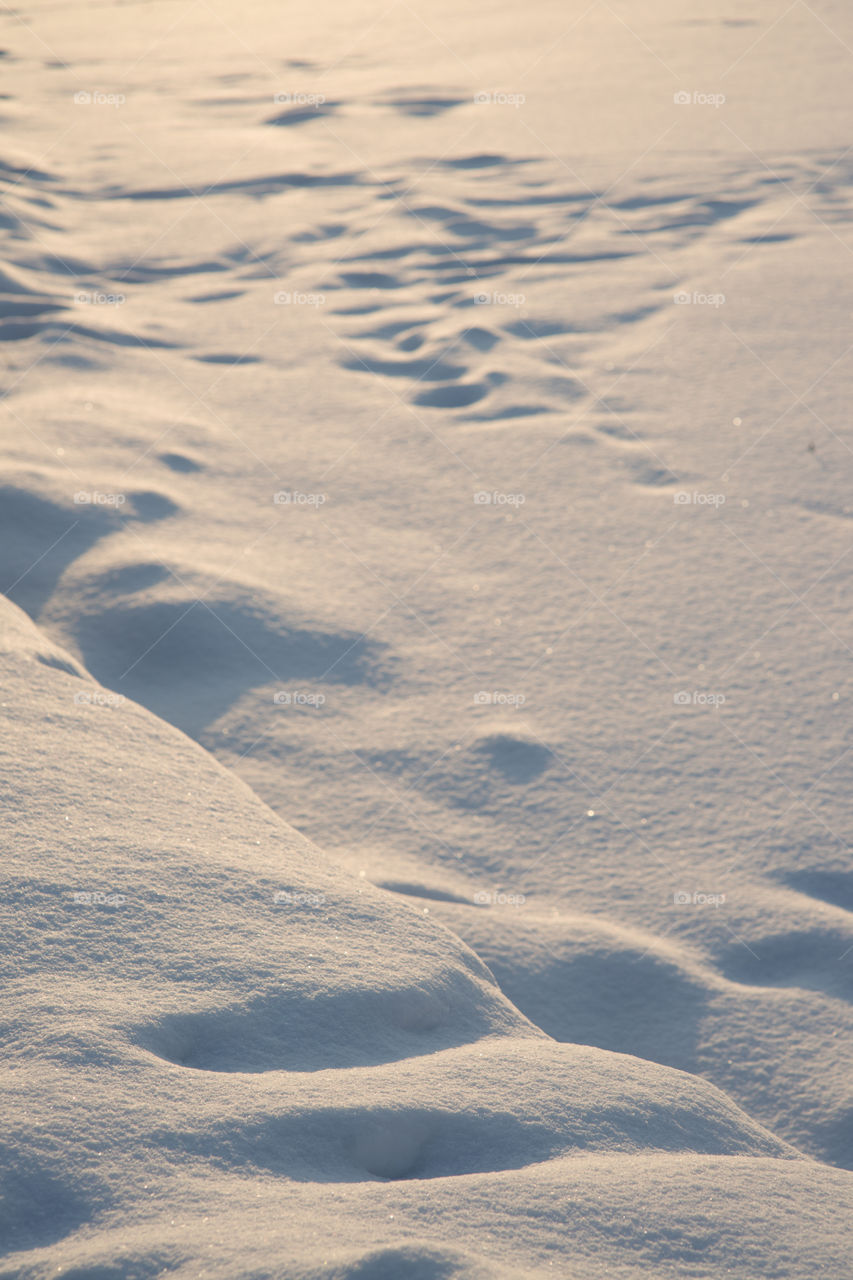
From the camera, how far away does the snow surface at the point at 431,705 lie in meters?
1.11

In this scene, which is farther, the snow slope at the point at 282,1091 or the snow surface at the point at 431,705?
the snow surface at the point at 431,705

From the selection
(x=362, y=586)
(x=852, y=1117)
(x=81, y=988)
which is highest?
(x=81, y=988)

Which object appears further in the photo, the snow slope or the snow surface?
the snow surface

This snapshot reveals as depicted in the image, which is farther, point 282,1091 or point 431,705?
point 431,705

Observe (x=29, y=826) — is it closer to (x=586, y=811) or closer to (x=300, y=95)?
(x=586, y=811)

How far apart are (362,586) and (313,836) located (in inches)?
31.8

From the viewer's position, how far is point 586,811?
6.93ft

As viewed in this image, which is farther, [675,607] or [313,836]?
[675,607]

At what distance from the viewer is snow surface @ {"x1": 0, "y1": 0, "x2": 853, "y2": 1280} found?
1106mm

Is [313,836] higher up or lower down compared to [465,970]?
lower down

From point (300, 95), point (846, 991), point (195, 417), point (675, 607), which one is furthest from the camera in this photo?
point (300, 95)

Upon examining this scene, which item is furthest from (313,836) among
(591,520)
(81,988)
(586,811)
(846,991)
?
(591,520)

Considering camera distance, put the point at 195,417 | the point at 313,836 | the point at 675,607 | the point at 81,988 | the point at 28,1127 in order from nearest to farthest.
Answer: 1. the point at 28,1127
2. the point at 81,988
3. the point at 313,836
4. the point at 675,607
5. the point at 195,417

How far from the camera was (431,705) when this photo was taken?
237cm
